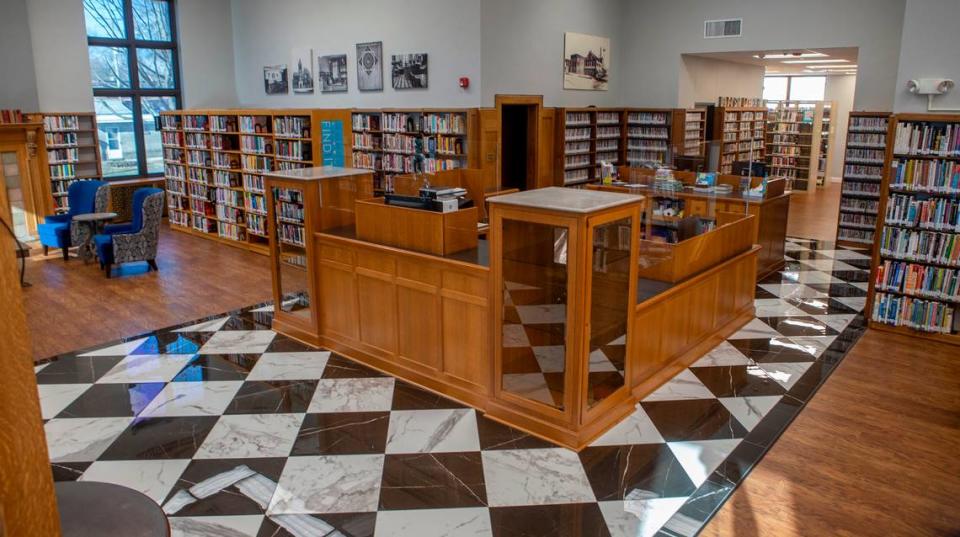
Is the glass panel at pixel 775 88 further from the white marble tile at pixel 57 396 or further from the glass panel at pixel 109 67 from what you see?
the white marble tile at pixel 57 396

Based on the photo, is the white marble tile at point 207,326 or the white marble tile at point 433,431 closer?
the white marble tile at point 433,431

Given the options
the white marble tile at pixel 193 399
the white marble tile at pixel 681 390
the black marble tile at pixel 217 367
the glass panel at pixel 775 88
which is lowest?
the white marble tile at pixel 193 399

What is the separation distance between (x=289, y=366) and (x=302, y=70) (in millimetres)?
9118

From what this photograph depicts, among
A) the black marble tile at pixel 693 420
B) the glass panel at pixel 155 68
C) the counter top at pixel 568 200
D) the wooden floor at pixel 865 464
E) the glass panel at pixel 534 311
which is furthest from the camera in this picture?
the glass panel at pixel 155 68

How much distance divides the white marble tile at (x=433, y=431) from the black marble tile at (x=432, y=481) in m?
0.10

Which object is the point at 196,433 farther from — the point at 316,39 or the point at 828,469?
the point at 316,39

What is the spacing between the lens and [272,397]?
5.25 metres

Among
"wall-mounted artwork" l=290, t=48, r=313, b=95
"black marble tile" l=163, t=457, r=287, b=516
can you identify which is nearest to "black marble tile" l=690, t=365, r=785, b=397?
"black marble tile" l=163, t=457, r=287, b=516

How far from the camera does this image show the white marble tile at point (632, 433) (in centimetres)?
452

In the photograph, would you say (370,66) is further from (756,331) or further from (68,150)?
(756,331)

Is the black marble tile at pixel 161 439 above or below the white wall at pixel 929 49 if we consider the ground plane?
below

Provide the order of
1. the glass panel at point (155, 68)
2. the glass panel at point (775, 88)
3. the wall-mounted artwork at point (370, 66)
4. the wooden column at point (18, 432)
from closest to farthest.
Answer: the wooden column at point (18, 432) → the wall-mounted artwork at point (370, 66) → the glass panel at point (155, 68) → the glass panel at point (775, 88)

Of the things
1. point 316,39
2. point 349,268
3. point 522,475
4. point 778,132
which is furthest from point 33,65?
point 778,132

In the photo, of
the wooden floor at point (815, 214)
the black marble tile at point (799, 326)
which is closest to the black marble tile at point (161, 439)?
the black marble tile at point (799, 326)
